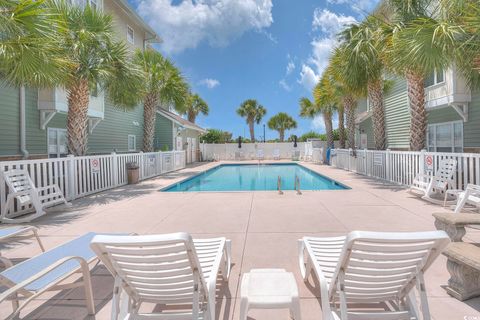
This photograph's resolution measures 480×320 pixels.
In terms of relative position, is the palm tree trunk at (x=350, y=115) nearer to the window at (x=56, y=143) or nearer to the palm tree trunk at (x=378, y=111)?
the palm tree trunk at (x=378, y=111)

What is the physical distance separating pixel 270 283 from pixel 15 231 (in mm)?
3249

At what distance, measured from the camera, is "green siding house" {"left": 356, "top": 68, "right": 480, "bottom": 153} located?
11.2m

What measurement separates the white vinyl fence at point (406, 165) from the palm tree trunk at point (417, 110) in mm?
622

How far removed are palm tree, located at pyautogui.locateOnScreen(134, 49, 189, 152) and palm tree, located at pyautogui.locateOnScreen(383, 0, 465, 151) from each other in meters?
10.4

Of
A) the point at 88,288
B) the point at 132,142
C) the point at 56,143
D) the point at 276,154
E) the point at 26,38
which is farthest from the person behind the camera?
the point at 276,154

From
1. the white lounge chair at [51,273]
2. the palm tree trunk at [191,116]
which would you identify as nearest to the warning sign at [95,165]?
the white lounge chair at [51,273]

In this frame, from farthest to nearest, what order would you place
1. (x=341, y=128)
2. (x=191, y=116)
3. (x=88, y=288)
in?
(x=191, y=116), (x=341, y=128), (x=88, y=288)

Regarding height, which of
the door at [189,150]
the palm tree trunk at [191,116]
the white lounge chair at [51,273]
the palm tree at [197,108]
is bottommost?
the white lounge chair at [51,273]

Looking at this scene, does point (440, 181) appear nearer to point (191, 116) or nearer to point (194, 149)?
point (194, 149)

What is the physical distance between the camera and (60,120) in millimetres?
12750

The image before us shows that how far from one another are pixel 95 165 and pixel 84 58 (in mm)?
3345

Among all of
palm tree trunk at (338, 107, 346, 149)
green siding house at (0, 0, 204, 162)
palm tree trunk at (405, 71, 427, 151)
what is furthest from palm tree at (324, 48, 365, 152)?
green siding house at (0, 0, 204, 162)

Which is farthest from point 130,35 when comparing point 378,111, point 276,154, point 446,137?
point 446,137

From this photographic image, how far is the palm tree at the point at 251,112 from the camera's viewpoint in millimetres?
41531
